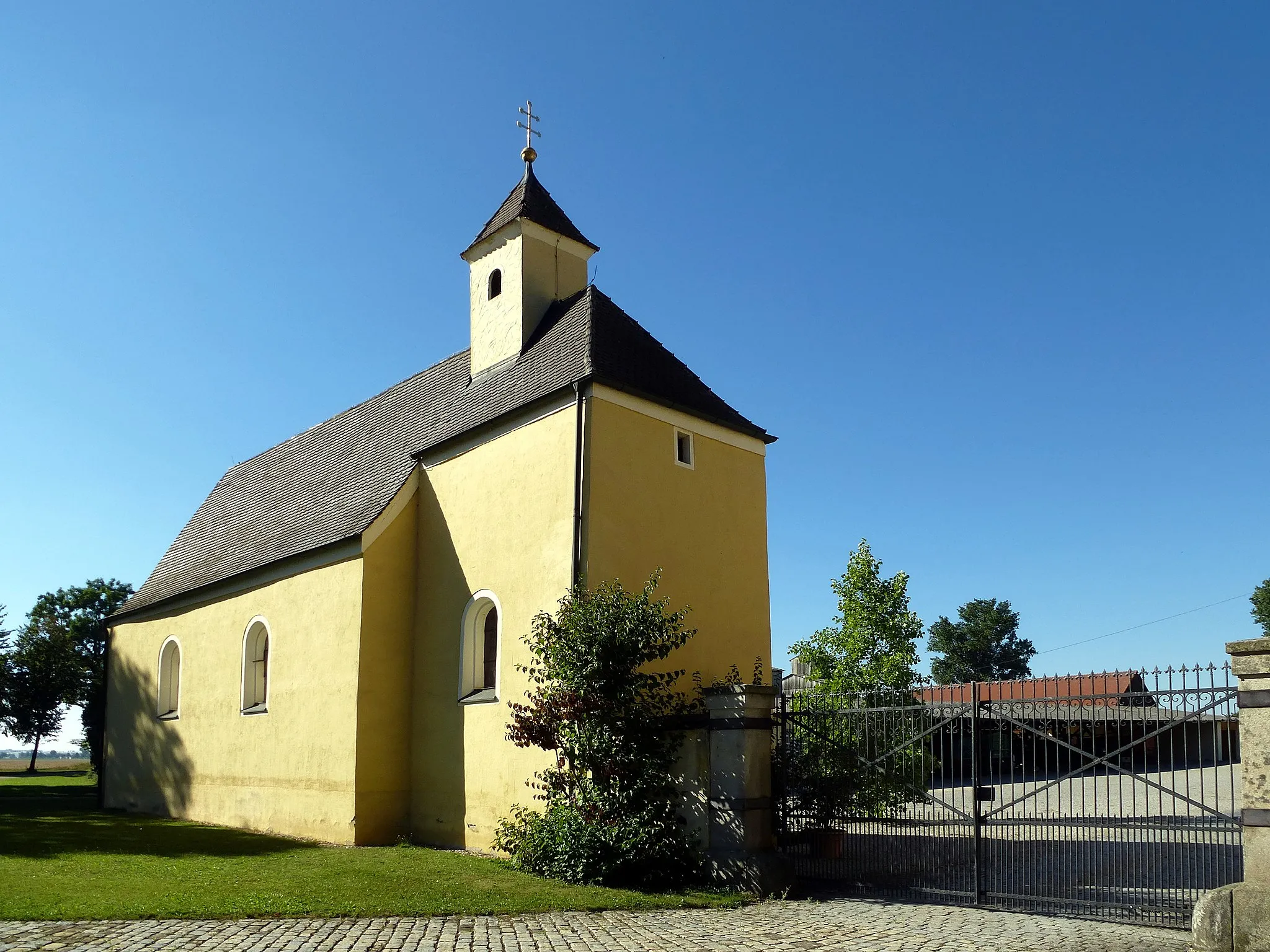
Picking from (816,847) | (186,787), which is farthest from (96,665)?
(816,847)

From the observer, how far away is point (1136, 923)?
9836mm

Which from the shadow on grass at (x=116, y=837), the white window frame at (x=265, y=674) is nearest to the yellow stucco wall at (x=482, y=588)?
the shadow on grass at (x=116, y=837)

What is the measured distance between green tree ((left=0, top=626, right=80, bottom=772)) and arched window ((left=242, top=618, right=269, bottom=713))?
3122cm

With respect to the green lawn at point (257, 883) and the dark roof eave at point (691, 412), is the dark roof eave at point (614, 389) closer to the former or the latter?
the dark roof eave at point (691, 412)

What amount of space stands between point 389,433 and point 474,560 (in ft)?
18.4

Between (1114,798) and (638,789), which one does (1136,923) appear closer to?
(638,789)

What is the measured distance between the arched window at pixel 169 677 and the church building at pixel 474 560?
264 centimetres

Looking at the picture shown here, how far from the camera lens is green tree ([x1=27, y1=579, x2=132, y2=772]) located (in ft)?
152

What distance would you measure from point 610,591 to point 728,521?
365 centimetres

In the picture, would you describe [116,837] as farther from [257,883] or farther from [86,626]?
→ [86,626]

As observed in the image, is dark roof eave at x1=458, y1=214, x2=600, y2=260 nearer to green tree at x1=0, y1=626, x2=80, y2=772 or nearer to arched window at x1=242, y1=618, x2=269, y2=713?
arched window at x1=242, y1=618, x2=269, y2=713

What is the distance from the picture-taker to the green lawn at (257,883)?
10383 millimetres

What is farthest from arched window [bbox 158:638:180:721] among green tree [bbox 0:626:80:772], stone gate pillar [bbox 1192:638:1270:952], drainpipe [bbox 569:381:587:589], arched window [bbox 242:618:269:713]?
green tree [bbox 0:626:80:772]

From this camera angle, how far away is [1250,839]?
27.6 ft
